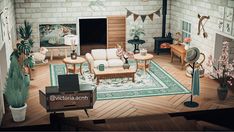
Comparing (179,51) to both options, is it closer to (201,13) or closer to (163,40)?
(201,13)

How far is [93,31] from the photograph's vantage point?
14227mm

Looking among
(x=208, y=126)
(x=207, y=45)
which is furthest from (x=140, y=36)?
(x=208, y=126)

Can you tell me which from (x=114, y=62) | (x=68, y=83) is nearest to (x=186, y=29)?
(x=114, y=62)

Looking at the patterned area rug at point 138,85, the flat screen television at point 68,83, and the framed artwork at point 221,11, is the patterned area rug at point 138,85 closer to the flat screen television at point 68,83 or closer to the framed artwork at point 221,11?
the flat screen television at point 68,83

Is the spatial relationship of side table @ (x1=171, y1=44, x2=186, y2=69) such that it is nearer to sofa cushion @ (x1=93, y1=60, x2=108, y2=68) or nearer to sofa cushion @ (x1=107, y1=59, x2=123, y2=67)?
sofa cushion @ (x1=107, y1=59, x2=123, y2=67)

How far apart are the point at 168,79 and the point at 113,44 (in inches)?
151

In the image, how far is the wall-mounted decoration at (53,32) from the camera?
13.4 meters

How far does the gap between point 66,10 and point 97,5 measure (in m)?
1.19

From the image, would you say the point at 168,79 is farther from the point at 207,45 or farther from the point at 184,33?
the point at 184,33

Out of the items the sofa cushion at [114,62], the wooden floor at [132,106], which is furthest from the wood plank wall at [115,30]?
the wooden floor at [132,106]

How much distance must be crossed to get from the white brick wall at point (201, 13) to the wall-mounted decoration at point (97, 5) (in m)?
2.85

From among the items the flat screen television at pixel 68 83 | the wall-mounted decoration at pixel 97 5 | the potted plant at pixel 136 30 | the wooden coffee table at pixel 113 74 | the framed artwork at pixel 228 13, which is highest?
the wall-mounted decoration at pixel 97 5

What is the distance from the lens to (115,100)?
9.12 m

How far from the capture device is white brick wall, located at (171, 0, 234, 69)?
1065 centimetres
